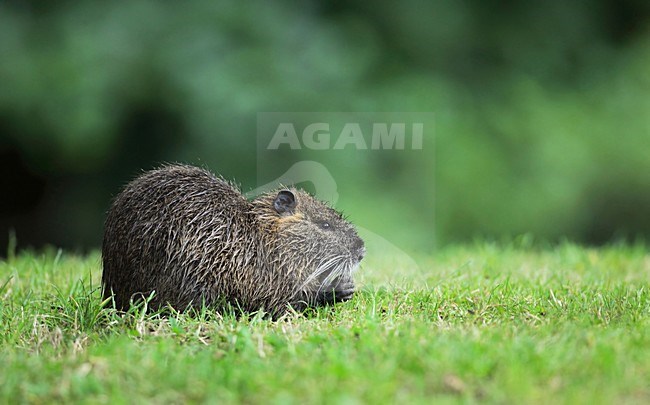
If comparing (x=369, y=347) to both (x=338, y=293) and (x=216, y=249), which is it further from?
(x=216, y=249)

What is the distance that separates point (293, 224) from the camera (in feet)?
15.6

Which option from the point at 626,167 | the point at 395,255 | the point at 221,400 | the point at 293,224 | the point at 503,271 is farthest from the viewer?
the point at 626,167

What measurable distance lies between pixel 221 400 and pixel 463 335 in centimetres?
113

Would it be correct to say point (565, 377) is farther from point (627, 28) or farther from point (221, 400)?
point (627, 28)

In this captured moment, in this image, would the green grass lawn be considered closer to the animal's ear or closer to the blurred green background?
the animal's ear

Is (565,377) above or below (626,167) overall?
below

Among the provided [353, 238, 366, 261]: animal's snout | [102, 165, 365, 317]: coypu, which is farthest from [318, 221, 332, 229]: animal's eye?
[353, 238, 366, 261]: animal's snout

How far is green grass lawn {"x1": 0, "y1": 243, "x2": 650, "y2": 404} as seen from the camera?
290cm

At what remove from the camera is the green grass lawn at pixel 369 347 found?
2900 mm

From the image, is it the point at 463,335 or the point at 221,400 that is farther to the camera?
the point at 463,335

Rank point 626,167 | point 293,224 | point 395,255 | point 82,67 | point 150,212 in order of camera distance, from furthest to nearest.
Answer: point 626,167
point 82,67
point 395,255
point 293,224
point 150,212

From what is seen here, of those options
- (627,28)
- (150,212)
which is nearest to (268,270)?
(150,212)

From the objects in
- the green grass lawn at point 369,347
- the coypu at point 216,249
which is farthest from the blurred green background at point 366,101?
the green grass lawn at point 369,347

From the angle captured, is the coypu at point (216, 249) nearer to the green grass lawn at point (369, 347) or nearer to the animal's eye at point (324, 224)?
the animal's eye at point (324, 224)
